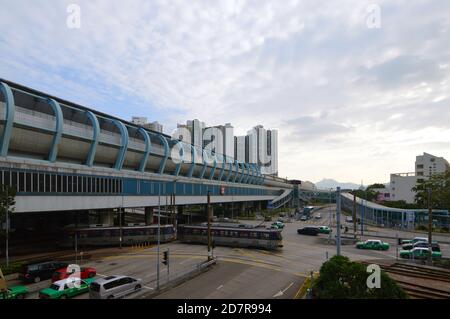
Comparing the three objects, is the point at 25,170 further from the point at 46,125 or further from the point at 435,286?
the point at 435,286

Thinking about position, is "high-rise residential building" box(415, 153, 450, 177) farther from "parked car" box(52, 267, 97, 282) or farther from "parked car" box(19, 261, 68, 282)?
"parked car" box(19, 261, 68, 282)

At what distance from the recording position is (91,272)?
2723 cm

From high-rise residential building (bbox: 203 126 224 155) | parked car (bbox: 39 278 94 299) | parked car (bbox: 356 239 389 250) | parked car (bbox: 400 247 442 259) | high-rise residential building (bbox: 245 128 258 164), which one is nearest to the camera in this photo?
parked car (bbox: 39 278 94 299)

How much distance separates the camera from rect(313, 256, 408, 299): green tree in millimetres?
16453

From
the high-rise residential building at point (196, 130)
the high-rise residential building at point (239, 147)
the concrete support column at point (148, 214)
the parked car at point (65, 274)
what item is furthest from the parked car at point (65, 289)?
the high-rise residential building at point (239, 147)

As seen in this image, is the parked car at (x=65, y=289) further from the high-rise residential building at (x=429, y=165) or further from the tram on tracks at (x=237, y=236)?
the high-rise residential building at (x=429, y=165)

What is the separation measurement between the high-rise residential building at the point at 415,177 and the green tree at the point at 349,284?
10180 centimetres

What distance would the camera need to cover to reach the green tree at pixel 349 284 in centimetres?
1645

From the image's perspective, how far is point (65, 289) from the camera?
2281 centimetres

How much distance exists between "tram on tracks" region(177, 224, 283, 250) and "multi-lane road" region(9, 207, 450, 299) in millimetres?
1166

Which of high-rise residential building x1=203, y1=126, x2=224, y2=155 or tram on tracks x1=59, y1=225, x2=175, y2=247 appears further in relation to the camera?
high-rise residential building x1=203, y1=126, x2=224, y2=155

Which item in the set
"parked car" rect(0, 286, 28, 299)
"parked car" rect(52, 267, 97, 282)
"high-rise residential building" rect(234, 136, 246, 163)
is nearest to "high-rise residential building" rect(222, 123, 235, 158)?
"high-rise residential building" rect(234, 136, 246, 163)

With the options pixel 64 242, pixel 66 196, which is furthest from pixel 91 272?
pixel 64 242

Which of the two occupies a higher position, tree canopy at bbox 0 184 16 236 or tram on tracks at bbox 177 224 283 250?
tree canopy at bbox 0 184 16 236
